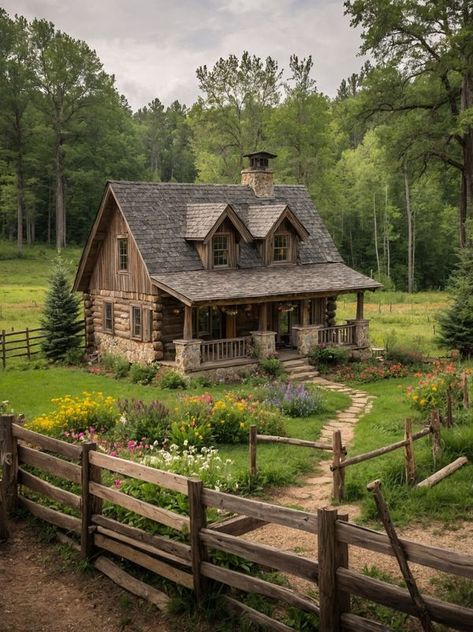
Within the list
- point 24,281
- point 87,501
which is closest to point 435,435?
point 87,501

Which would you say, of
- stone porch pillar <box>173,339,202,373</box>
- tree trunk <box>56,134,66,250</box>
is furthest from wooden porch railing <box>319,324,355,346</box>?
tree trunk <box>56,134,66,250</box>

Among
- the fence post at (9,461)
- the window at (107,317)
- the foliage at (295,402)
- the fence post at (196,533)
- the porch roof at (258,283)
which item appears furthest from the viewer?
the window at (107,317)

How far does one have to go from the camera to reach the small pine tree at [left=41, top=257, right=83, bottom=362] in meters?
28.0

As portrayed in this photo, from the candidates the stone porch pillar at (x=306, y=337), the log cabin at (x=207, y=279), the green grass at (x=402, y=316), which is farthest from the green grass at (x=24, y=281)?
the green grass at (x=402, y=316)

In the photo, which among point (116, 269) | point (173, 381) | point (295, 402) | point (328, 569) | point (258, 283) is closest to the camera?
point (328, 569)

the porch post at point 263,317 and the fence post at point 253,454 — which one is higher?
the porch post at point 263,317

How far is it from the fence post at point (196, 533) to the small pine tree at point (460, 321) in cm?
2081

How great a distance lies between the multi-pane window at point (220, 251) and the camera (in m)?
26.1

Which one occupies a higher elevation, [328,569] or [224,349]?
A: [224,349]

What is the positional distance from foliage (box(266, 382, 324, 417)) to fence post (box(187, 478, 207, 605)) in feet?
32.5

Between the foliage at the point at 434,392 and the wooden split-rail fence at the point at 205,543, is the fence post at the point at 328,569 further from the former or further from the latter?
the foliage at the point at 434,392

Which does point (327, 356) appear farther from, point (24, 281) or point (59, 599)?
point (24, 281)

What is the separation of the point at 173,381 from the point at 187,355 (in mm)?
1233

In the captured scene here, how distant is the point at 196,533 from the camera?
741 centimetres
